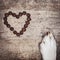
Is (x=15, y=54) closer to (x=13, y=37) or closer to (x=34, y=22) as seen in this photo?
(x=13, y=37)

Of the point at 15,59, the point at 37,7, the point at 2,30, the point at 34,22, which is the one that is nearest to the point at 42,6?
the point at 37,7

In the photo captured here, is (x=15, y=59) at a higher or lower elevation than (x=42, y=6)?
lower

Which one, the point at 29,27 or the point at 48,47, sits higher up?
the point at 29,27
